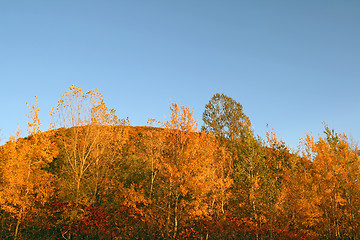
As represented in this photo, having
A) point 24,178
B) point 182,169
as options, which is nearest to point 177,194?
point 182,169

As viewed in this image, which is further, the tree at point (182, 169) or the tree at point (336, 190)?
the tree at point (336, 190)

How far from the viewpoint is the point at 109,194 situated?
22062mm

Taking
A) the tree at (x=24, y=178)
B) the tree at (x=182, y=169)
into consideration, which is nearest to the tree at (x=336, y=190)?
the tree at (x=182, y=169)

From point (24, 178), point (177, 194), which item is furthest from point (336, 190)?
point (24, 178)

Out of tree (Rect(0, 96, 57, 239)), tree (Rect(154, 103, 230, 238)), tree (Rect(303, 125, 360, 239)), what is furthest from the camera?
tree (Rect(303, 125, 360, 239))

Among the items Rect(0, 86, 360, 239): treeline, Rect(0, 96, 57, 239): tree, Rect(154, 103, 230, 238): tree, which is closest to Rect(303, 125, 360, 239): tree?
Rect(0, 86, 360, 239): treeline

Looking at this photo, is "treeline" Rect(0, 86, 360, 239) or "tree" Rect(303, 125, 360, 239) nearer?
"treeline" Rect(0, 86, 360, 239)

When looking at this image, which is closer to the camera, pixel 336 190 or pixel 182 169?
pixel 182 169

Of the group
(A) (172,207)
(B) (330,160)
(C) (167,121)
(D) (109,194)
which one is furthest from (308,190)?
(D) (109,194)

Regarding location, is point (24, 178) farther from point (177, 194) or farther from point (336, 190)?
point (336, 190)

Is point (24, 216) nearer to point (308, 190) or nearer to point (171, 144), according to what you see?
point (171, 144)

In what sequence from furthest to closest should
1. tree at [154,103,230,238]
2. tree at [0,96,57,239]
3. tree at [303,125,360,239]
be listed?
tree at [303,125,360,239], tree at [0,96,57,239], tree at [154,103,230,238]

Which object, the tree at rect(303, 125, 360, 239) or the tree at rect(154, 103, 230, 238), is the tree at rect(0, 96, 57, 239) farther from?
the tree at rect(303, 125, 360, 239)

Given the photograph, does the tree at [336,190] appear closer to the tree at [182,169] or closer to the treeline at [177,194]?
the treeline at [177,194]
